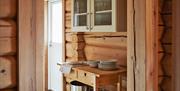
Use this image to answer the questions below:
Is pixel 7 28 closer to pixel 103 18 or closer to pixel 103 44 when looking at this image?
pixel 103 18

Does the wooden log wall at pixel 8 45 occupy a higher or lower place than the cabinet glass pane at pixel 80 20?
lower

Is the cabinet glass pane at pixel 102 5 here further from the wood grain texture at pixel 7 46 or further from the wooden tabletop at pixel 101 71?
the wood grain texture at pixel 7 46

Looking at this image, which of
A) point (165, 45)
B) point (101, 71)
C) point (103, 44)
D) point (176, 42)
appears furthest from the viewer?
point (103, 44)

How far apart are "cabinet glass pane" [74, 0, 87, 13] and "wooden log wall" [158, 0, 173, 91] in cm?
143

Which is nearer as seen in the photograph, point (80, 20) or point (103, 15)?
point (103, 15)

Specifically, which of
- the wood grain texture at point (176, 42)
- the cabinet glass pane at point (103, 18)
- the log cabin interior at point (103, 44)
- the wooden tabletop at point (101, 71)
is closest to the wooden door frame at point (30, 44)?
the log cabin interior at point (103, 44)

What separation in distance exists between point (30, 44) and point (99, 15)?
1.85 m

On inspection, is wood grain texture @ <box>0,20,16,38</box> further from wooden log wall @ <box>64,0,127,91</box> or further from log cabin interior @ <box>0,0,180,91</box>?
wooden log wall @ <box>64,0,127,91</box>

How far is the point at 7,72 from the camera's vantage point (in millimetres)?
1462

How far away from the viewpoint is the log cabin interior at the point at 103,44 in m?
1.47

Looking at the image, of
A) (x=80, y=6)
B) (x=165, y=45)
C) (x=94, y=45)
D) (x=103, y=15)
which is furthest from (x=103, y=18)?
(x=165, y=45)

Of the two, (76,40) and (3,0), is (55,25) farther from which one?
(3,0)

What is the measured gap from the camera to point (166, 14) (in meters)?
2.28

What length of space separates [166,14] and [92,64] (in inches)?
52.2
